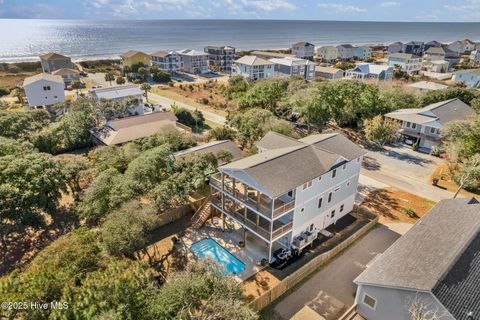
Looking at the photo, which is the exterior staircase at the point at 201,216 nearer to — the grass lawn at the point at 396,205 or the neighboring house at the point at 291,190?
the neighboring house at the point at 291,190

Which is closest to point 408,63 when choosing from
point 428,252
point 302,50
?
point 302,50

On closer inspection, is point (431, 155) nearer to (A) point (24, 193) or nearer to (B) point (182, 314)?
(B) point (182, 314)

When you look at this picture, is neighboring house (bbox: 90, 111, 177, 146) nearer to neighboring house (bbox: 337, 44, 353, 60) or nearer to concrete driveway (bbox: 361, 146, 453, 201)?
concrete driveway (bbox: 361, 146, 453, 201)

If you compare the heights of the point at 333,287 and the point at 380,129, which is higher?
the point at 380,129

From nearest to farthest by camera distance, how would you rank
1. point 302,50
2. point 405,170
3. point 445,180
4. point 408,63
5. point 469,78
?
point 445,180 → point 405,170 → point 469,78 → point 408,63 → point 302,50

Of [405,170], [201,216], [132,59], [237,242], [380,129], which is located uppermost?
[132,59]

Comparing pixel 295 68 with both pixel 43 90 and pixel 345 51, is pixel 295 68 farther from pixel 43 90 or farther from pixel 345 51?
pixel 43 90
